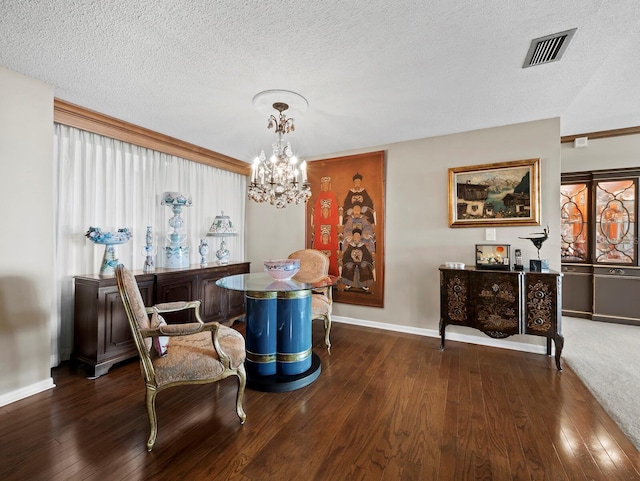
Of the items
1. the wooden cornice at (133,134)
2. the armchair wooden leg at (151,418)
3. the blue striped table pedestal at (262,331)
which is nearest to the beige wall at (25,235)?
the wooden cornice at (133,134)

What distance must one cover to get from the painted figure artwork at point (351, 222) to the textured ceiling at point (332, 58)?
36.8 inches

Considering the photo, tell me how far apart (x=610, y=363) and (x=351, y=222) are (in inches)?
125

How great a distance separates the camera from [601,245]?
434 centimetres

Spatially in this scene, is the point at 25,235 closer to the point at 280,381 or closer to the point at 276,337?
the point at 276,337

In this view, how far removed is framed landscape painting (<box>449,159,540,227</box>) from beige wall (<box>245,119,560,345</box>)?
0.30ft

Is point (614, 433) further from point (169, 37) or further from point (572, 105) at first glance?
point (169, 37)

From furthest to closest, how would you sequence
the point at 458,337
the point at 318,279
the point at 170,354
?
the point at 458,337, the point at 318,279, the point at 170,354

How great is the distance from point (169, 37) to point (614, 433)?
390cm

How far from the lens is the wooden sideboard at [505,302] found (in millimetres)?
2805

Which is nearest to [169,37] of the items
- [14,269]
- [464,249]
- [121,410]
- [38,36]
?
[38,36]

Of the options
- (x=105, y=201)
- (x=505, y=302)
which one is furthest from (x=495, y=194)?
(x=105, y=201)

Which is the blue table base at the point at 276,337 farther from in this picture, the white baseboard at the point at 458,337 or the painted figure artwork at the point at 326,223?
the painted figure artwork at the point at 326,223

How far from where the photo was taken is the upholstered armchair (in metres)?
1.75

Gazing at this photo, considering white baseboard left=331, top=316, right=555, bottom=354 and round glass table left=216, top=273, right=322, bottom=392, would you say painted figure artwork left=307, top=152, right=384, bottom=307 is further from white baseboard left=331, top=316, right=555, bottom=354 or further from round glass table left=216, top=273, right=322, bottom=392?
round glass table left=216, top=273, right=322, bottom=392
